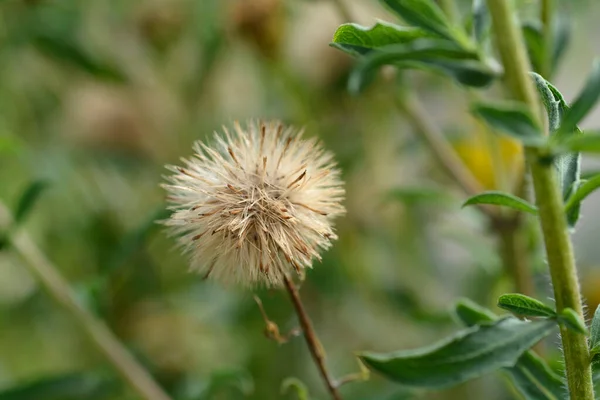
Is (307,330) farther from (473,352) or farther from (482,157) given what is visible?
(482,157)

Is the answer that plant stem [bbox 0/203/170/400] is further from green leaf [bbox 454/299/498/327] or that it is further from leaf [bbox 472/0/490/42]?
leaf [bbox 472/0/490/42]

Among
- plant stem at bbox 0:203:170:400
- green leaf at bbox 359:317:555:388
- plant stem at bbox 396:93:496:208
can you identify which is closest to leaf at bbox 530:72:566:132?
green leaf at bbox 359:317:555:388

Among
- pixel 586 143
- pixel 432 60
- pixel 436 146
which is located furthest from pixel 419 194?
pixel 586 143

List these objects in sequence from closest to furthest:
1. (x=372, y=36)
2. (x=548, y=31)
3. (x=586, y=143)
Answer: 1. (x=586, y=143)
2. (x=372, y=36)
3. (x=548, y=31)

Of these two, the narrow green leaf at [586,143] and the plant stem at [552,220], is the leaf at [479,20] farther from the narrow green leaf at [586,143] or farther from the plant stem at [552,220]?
the narrow green leaf at [586,143]

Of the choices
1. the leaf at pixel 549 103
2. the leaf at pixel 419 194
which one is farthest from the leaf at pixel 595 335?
the leaf at pixel 419 194

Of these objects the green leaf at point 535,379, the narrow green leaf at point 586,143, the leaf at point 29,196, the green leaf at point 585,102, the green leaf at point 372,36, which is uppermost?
the leaf at point 29,196
